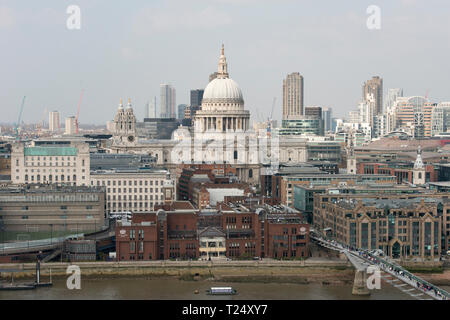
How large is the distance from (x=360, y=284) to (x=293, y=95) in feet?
447

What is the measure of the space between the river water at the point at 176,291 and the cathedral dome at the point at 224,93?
161 ft

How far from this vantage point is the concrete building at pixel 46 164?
64.5 metres

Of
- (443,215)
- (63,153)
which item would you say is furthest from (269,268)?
(63,153)

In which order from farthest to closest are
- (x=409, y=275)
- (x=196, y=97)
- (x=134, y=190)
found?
(x=196, y=97)
(x=134, y=190)
(x=409, y=275)

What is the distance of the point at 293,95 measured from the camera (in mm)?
176875

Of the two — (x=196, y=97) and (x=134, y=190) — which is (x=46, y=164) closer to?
(x=134, y=190)

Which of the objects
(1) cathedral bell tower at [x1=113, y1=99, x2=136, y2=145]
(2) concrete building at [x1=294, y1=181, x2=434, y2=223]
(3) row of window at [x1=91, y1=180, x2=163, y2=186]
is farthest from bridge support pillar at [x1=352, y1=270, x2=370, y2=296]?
(1) cathedral bell tower at [x1=113, y1=99, x2=136, y2=145]

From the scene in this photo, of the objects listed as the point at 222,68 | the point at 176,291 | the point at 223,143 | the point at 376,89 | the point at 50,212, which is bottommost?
the point at 176,291

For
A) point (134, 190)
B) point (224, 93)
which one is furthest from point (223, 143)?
point (134, 190)

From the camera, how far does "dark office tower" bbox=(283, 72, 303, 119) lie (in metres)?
176

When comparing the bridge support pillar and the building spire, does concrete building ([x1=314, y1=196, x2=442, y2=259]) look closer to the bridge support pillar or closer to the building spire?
the bridge support pillar

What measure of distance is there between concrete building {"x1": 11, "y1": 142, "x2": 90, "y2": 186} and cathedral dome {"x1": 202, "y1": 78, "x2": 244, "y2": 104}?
94.3 ft
